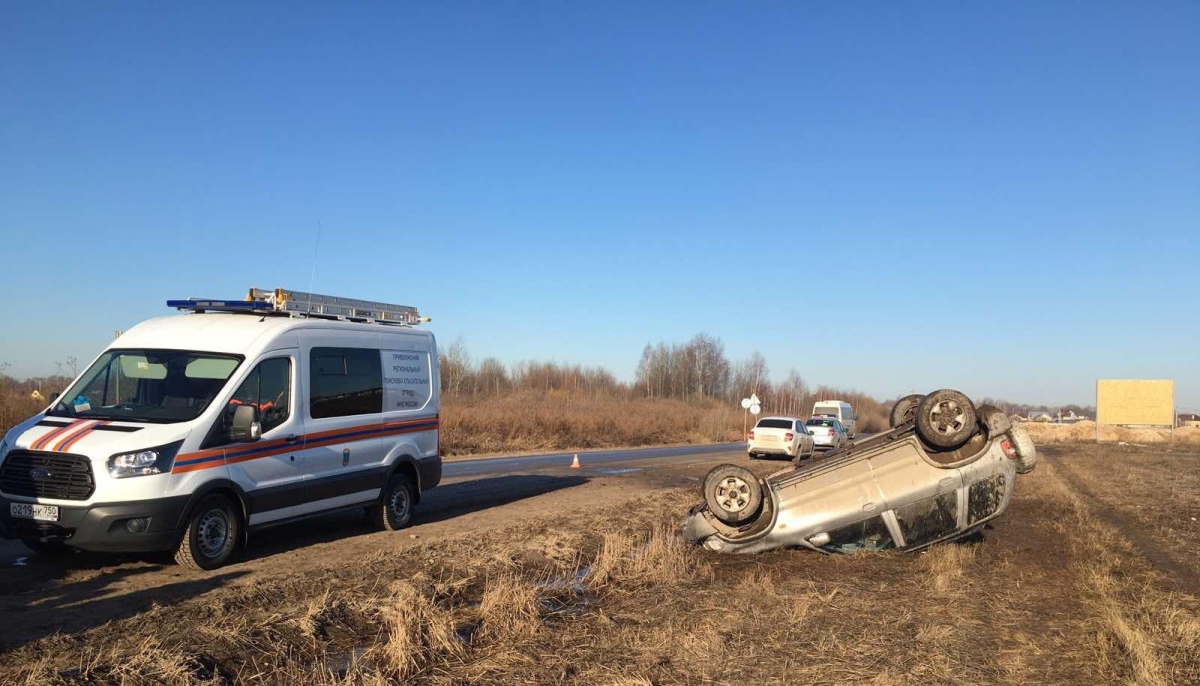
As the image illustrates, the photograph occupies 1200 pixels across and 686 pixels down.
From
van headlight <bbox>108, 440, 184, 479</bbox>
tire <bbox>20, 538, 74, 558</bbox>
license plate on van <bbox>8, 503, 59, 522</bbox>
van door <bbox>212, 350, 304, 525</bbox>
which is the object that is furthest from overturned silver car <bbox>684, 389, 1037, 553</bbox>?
tire <bbox>20, 538, 74, 558</bbox>

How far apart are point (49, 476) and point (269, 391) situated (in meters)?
2.23

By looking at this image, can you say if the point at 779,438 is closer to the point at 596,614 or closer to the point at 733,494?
the point at 733,494

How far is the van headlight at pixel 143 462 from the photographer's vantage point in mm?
8156

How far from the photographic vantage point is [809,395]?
368 ft

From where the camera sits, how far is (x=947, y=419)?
9805 millimetres

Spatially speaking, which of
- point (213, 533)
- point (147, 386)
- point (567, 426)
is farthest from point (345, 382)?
point (567, 426)

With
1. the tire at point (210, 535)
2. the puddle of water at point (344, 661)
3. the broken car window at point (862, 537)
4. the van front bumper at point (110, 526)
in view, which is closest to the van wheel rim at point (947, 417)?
the broken car window at point (862, 537)

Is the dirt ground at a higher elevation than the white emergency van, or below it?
below

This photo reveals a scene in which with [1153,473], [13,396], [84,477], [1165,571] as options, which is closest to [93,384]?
[84,477]

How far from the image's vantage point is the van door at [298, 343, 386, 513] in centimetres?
1028

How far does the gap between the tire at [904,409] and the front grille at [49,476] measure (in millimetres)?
8883

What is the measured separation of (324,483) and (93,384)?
262cm

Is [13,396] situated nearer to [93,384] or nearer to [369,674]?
[93,384]

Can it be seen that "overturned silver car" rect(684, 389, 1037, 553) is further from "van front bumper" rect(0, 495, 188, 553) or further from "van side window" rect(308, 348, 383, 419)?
"van front bumper" rect(0, 495, 188, 553)
